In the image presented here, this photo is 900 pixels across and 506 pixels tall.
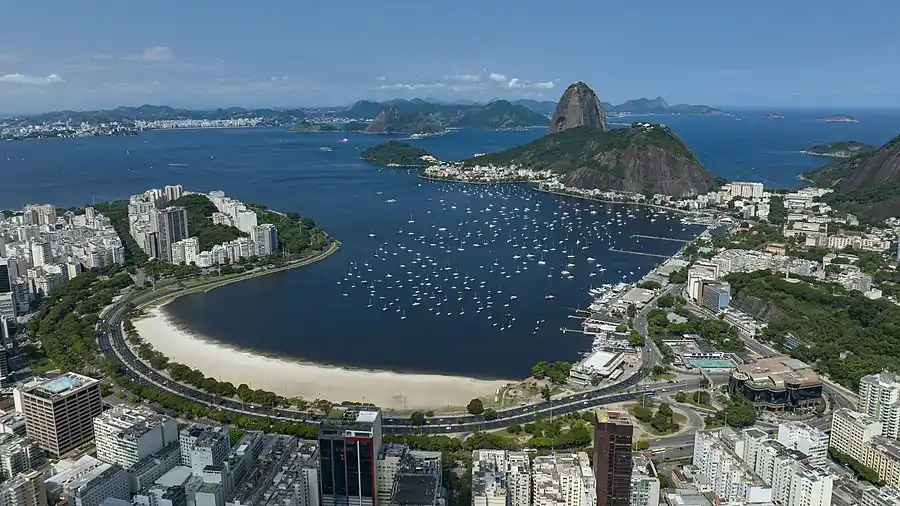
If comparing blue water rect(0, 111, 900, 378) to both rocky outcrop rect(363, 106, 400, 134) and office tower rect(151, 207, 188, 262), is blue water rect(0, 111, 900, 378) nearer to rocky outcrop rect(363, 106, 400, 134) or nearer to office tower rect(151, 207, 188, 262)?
office tower rect(151, 207, 188, 262)

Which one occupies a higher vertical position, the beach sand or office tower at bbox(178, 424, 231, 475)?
office tower at bbox(178, 424, 231, 475)

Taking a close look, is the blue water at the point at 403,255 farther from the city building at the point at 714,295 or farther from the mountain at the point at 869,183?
the mountain at the point at 869,183

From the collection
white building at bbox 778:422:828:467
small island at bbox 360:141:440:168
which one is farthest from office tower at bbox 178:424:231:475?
small island at bbox 360:141:440:168

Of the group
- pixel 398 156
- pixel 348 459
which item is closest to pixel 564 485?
pixel 348 459

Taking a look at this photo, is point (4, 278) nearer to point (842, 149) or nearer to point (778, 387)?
point (778, 387)

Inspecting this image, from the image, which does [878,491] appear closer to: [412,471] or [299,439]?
[412,471]

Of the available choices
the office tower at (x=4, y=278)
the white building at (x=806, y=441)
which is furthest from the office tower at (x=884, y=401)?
the office tower at (x=4, y=278)
